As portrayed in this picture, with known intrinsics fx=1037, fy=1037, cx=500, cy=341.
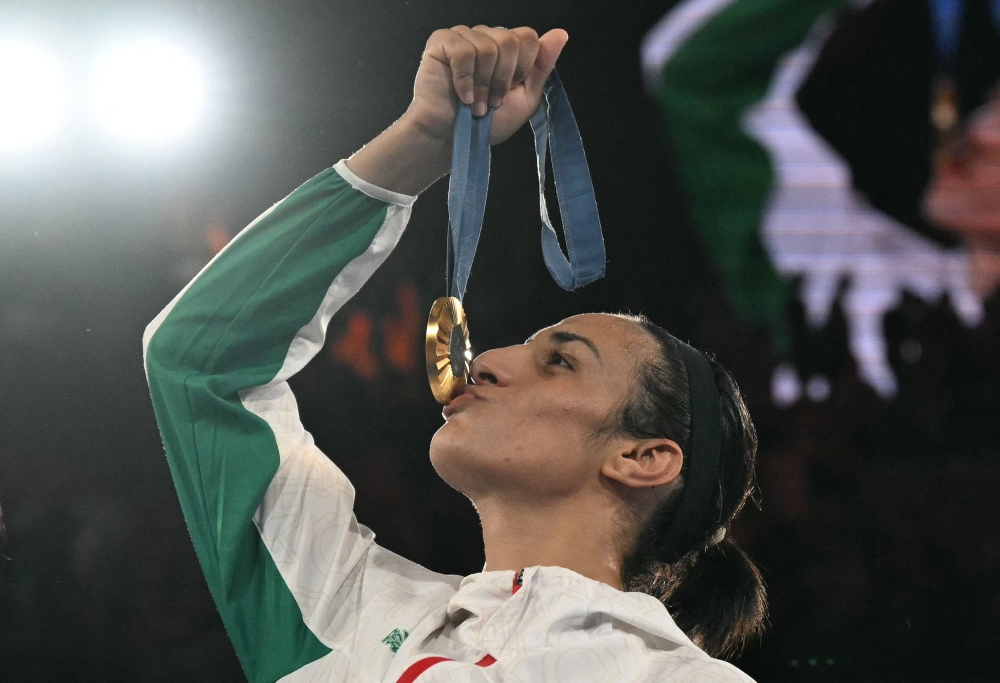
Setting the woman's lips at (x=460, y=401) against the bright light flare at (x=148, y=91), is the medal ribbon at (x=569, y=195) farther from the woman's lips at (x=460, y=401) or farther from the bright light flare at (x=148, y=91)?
the bright light flare at (x=148, y=91)

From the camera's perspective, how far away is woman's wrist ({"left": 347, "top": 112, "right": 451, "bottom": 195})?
1634 millimetres

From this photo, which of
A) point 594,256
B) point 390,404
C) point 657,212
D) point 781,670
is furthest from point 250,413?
point 781,670

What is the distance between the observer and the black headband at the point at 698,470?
65.6 inches

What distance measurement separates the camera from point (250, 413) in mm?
1633

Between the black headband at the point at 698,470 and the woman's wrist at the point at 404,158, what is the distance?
529 millimetres

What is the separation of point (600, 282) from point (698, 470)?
4.62ft

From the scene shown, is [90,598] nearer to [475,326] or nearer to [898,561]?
[475,326]

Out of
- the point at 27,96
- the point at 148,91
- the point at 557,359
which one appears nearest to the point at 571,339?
the point at 557,359

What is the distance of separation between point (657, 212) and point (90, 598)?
1.92 metres

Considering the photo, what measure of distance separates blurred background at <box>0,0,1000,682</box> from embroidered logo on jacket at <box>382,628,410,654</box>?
1457mm

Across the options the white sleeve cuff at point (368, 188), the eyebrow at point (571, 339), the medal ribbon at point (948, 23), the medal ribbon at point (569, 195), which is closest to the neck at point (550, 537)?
the eyebrow at point (571, 339)

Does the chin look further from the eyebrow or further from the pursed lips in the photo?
the eyebrow

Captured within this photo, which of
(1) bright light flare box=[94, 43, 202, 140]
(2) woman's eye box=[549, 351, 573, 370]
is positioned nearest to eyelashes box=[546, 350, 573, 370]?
(2) woman's eye box=[549, 351, 573, 370]

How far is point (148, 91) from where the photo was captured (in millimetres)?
2889
